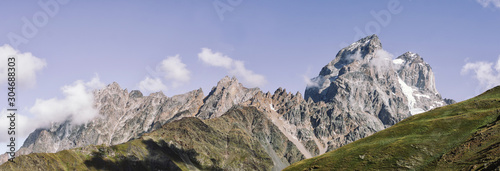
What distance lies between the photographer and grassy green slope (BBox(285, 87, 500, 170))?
68812 mm

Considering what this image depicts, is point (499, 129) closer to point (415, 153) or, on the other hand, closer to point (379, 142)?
point (415, 153)

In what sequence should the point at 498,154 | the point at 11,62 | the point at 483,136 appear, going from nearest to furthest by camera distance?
1. the point at 498,154
2. the point at 483,136
3. the point at 11,62

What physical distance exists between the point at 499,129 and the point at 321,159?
1614 inches

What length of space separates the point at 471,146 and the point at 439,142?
1081cm

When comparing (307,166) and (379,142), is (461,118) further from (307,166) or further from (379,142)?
(307,166)

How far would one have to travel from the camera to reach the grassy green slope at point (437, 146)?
68812 mm

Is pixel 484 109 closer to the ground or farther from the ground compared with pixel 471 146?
farther from the ground

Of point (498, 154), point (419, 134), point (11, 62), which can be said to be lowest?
point (498, 154)

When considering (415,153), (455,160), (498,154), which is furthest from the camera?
(415,153)

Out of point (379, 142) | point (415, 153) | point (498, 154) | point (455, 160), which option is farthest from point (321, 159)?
point (498, 154)

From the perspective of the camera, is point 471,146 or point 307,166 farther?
point 307,166

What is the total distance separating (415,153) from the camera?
3132 inches

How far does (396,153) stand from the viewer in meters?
81.8

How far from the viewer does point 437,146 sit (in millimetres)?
80875
